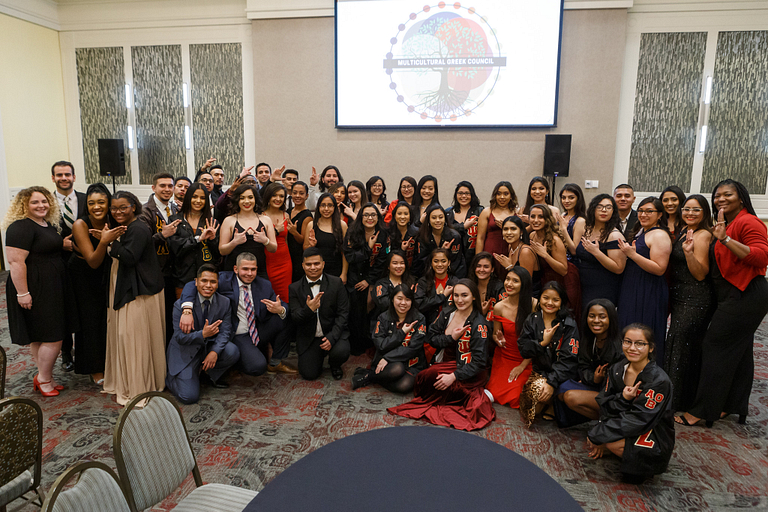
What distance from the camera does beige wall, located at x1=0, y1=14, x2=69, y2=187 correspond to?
23.3 feet

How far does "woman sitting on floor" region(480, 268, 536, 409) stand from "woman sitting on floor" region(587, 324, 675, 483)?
0.81 meters

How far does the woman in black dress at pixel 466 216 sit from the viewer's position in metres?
4.56

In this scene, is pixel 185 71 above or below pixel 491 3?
below

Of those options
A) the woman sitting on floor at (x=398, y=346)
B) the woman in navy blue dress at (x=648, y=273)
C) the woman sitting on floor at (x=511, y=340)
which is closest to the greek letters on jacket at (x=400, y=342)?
the woman sitting on floor at (x=398, y=346)

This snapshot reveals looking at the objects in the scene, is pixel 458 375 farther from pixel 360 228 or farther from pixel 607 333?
pixel 360 228

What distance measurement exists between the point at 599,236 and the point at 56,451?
3982 millimetres

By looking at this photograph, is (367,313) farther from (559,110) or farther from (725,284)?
(559,110)

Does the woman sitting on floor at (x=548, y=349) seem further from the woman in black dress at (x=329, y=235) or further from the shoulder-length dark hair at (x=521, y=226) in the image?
the woman in black dress at (x=329, y=235)

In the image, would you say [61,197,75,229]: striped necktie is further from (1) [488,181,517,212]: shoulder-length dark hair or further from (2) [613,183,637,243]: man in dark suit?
(2) [613,183,637,243]: man in dark suit

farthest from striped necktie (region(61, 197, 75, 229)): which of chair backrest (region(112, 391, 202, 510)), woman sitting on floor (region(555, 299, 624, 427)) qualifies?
woman sitting on floor (region(555, 299, 624, 427))

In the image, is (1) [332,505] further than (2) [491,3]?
No

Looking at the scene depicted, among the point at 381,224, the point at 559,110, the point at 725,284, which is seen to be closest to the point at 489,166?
the point at 559,110

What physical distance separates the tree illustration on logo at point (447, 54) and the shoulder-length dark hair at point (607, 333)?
15.1 ft

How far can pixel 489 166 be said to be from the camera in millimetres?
7090
